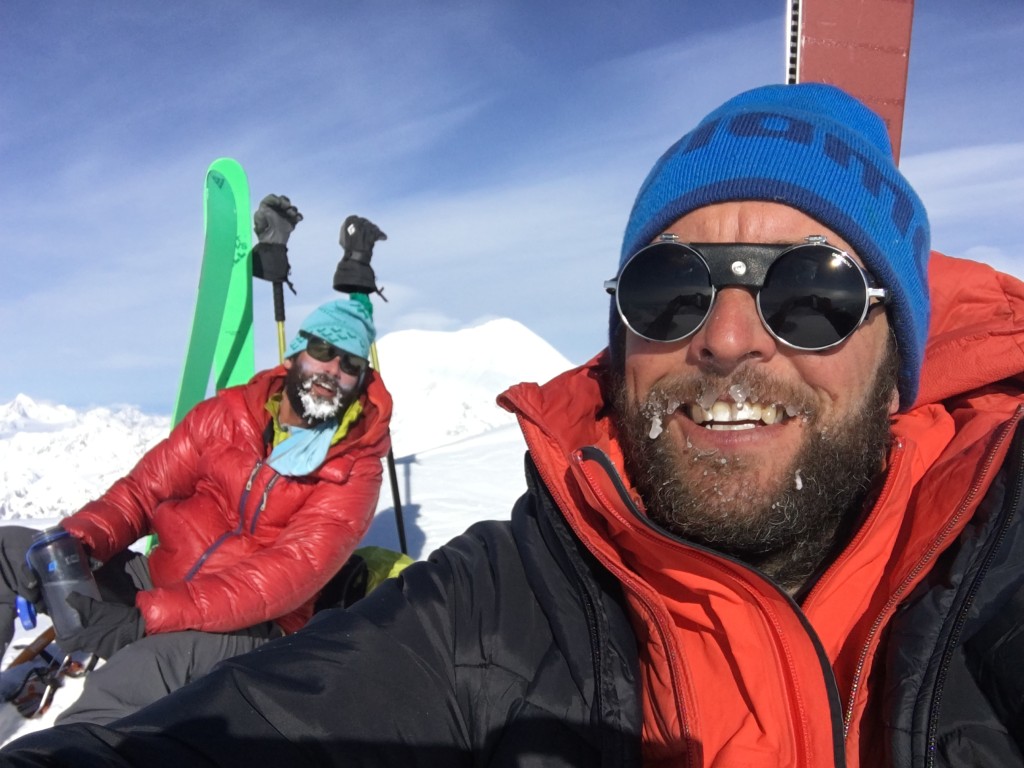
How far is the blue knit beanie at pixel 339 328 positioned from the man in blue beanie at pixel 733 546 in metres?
2.42

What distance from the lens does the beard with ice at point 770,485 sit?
1.40m

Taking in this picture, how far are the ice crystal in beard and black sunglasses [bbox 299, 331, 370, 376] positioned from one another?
11 centimetres

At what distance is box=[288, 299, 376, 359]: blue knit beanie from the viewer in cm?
388

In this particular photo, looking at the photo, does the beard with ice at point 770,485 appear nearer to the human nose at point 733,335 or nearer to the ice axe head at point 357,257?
the human nose at point 733,335

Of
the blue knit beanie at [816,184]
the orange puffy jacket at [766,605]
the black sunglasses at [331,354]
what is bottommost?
the orange puffy jacket at [766,605]

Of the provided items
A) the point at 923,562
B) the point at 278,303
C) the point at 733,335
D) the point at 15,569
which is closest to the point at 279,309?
the point at 278,303

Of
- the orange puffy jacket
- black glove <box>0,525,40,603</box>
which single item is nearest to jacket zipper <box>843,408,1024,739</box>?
the orange puffy jacket

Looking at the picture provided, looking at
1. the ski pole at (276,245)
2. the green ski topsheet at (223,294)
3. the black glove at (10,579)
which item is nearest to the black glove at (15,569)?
the black glove at (10,579)

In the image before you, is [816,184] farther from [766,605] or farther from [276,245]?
[276,245]

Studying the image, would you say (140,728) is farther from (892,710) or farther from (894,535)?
(894,535)

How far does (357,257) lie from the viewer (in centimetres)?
491

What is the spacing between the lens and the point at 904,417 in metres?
1.67

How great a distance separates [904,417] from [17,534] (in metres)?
3.73

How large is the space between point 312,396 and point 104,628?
4.63 feet
